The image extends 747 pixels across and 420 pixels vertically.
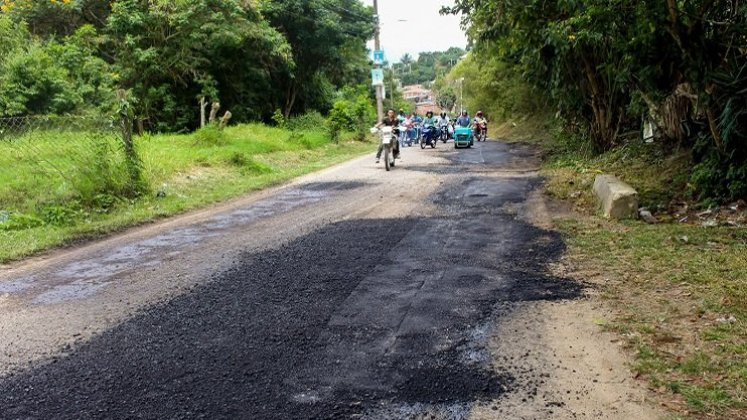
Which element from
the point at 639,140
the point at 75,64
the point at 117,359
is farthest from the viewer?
the point at 75,64

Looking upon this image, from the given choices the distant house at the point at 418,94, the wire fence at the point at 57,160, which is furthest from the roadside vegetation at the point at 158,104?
the distant house at the point at 418,94

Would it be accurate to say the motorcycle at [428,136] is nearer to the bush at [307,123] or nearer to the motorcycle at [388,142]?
the bush at [307,123]

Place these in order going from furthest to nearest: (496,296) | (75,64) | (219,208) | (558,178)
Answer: (75,64) → (558,178) → (219,208) → (496,296)

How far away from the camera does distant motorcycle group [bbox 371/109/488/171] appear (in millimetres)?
15508

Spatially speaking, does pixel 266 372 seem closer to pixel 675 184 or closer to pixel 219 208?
pixel 219 208

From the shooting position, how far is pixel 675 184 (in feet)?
30.5

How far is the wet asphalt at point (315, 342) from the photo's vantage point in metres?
3.20

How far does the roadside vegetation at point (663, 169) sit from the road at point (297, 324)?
1.54 feet

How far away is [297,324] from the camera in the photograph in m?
4.30

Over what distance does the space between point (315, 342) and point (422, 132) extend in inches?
838

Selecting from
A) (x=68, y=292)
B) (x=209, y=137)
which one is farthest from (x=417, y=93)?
(x=68, y=292)

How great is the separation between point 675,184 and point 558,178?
278 centimetres

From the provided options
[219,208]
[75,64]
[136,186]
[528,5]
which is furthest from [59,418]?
[75,64]

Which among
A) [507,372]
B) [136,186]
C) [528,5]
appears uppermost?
[528,5]
